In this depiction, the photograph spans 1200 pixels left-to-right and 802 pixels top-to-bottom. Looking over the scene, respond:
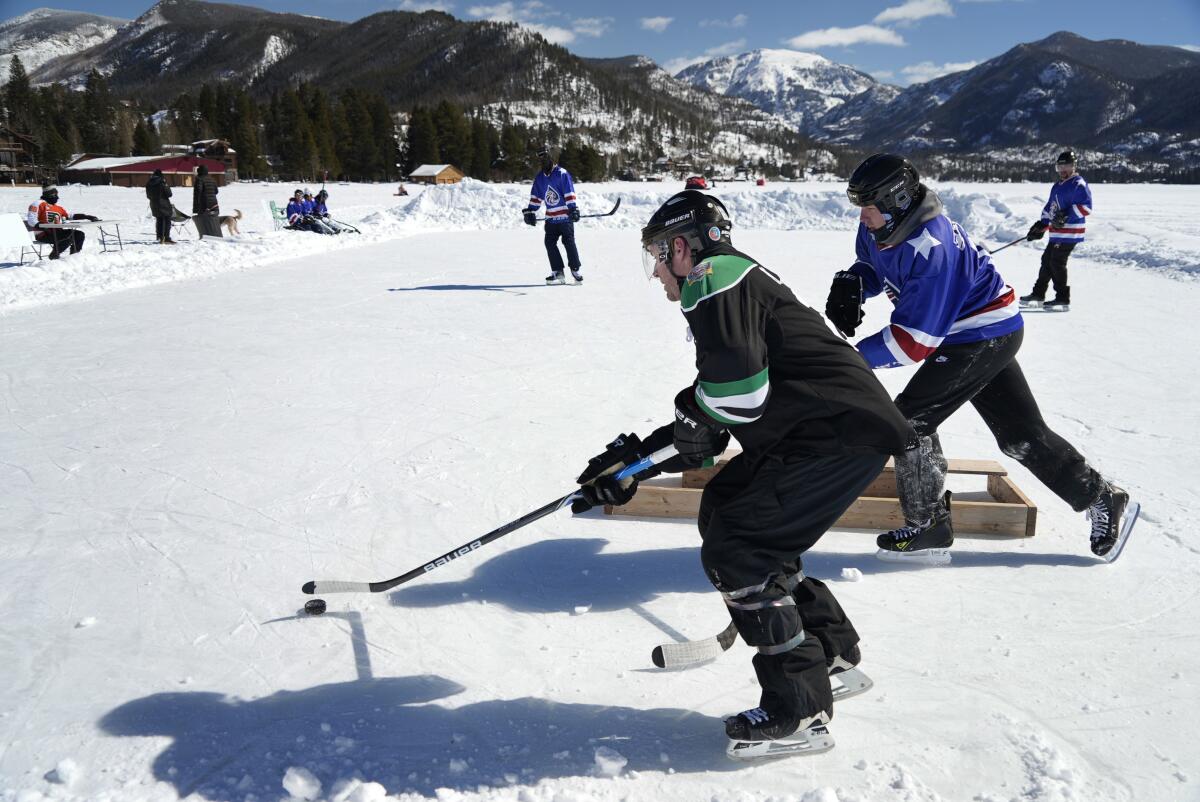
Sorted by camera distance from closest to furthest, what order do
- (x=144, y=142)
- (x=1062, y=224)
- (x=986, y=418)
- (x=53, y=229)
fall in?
1. (x=986, y=418)
2. (x=1062, y=224)
3. (x=53, y=229)
4. (x=144, y=142)

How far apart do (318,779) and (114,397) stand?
473cm

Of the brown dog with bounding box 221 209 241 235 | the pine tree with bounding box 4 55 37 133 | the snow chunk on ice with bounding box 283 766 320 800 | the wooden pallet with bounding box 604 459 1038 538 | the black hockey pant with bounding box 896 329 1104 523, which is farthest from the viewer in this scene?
the pine tree with bounding box 4 55 37 133

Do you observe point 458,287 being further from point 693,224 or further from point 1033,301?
point 693,224

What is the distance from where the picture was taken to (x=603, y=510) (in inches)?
154

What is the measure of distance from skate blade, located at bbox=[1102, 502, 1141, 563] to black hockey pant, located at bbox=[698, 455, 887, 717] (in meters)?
1.87

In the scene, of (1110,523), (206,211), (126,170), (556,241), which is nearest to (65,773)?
(1110,523)

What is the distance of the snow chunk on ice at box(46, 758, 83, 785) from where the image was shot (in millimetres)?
2111

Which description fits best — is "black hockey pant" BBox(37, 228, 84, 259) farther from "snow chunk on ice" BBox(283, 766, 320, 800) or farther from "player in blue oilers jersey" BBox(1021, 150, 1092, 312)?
"player in blue oilers jersey" BBox(1021, 150, 1092, 312)

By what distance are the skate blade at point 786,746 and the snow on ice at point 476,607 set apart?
37 millimetres

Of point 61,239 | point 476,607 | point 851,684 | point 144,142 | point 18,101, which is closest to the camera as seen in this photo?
point 851,684

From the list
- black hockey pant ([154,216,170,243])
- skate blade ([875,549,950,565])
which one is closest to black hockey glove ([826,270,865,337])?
skate blade ([875,549,950,565])

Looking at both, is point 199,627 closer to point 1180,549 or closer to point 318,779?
point 318,779

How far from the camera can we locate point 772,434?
2.11 meters

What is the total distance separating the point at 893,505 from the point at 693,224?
7.09ft
